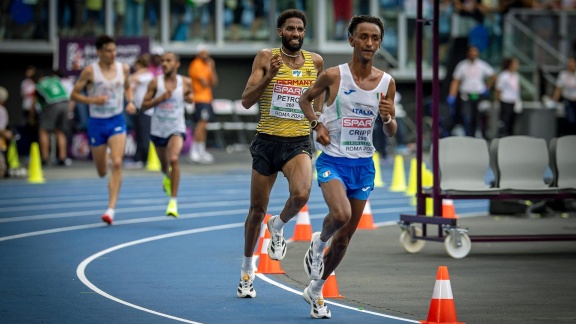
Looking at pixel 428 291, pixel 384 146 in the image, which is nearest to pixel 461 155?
pixel 428 291

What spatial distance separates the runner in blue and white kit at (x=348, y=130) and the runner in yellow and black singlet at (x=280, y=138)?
87 centimetres

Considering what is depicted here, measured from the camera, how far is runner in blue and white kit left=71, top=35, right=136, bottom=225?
17.8m

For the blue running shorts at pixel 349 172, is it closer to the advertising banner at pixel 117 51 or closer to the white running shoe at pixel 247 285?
the white running shoe at pixel 247 285

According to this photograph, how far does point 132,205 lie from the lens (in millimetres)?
21438

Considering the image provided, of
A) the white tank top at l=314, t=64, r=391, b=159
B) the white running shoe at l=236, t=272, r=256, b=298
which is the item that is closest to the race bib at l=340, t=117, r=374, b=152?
the white tank top at l=314, t=64, r=391, b=159

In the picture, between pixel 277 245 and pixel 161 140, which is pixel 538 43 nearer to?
pixel 161 140

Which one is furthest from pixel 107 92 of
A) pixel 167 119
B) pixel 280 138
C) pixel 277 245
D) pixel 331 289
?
pixel 331 289

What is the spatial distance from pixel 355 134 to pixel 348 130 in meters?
0.07

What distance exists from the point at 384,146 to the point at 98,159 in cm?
1512

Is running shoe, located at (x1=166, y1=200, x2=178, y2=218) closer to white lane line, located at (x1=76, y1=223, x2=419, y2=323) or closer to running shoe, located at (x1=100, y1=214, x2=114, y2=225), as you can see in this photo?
white lane line, located at (x1=76, y1=223, x2=419, y2=323)

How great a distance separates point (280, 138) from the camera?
11.1m

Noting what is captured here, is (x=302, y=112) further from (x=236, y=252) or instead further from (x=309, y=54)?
(x=236, y=252)

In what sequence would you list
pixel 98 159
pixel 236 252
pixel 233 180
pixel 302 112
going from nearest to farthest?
pixel 302 112, pixel 236 252, pixel 98 159, pixel 233 180

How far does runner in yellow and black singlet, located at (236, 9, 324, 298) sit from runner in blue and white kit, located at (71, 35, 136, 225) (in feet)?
22.7
